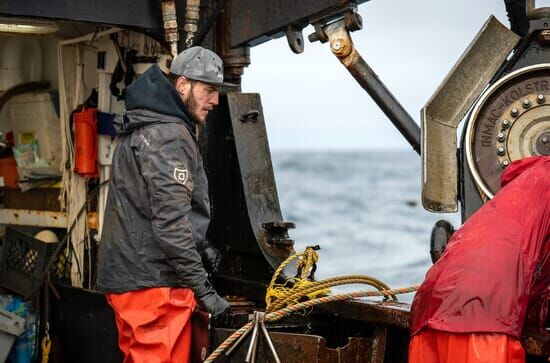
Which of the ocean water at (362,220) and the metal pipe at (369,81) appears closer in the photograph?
the metal pipe at (369,81)

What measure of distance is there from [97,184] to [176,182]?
2.59 metres

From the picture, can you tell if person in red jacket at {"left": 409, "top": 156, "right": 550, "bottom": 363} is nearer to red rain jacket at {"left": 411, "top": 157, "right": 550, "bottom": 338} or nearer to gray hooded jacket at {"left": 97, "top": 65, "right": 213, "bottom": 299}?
red rain jacket at {"left": 411, "top": 157, "right": 550, "bottom": 338}

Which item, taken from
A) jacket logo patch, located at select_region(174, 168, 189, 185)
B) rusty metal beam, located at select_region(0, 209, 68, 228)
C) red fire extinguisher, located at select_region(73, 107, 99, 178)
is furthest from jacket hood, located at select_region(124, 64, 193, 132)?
rusty metal beam, located at select_region(0, 209, 68, 228)

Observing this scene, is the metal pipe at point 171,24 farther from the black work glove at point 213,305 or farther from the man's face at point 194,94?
the black work glove at point 213,305

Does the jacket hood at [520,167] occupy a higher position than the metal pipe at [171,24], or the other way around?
the metal pipe at [171,24]

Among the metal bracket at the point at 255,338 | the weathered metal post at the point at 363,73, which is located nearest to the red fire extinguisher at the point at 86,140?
the weathered metal post at the point at 363,73

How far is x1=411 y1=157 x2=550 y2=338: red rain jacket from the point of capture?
4.34m

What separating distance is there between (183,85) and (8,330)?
103 inches

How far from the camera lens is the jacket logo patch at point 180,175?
5.30 m

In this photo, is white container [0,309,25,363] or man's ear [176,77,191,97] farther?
white container [0,309,25,363]

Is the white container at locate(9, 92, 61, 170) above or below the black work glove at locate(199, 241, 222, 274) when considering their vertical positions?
above

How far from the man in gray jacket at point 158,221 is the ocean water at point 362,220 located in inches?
476

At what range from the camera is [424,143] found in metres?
5.90

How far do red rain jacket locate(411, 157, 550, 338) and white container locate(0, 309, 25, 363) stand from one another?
11.7 feet
